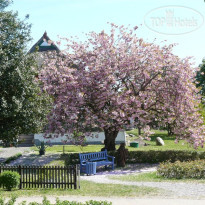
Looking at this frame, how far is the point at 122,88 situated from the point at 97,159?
17.9 ft

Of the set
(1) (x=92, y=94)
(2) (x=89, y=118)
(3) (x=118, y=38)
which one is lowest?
(2) (x=89, y=118)

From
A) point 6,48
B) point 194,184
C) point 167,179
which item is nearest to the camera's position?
point 194,184

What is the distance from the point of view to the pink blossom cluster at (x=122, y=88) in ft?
69.6

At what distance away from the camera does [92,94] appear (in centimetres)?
2161

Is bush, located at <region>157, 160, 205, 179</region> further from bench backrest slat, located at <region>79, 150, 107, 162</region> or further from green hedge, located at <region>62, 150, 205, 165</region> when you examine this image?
bench backrest slat, located at <region>79, 150, 107, 162</region>

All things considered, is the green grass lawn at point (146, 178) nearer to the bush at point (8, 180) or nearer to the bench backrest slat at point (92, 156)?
the bench backrest slat at point (92, 156)

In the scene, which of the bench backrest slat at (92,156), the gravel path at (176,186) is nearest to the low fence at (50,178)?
the gravel path at (176,186)

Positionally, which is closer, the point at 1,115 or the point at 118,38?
the point at 1,115

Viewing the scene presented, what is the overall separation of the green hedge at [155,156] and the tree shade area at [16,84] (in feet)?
12.0

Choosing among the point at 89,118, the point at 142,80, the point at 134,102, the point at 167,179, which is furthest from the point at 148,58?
the point at 167,179

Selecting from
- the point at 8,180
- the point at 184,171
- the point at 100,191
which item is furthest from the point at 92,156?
the point at 100,191

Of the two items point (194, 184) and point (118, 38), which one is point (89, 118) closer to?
point (118, 38)

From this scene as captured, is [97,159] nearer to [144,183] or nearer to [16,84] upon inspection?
[144,183]

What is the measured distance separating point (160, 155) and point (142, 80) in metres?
5.42
